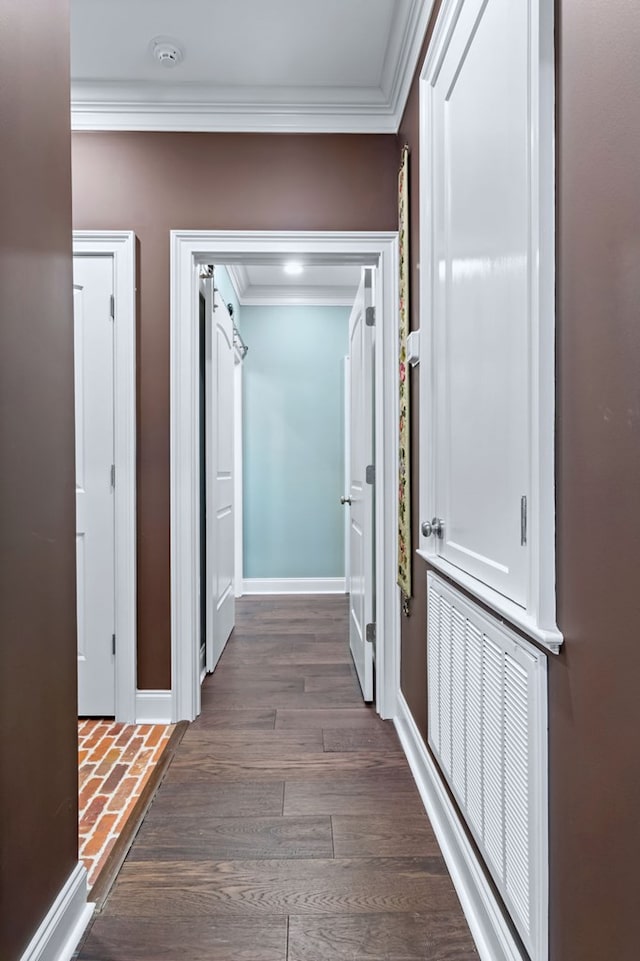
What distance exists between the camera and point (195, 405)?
2566 mm

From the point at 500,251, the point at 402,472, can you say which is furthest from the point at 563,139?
the point at 402,472

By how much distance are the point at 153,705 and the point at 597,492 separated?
88.1 inches

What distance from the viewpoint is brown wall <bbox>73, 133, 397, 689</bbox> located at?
2527mm

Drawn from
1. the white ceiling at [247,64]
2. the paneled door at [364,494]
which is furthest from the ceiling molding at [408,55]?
the paneled door at [364,494]

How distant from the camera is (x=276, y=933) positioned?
1.39 metres

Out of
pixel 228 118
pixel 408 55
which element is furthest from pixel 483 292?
pixel 228 118

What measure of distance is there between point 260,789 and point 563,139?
6.57 feet

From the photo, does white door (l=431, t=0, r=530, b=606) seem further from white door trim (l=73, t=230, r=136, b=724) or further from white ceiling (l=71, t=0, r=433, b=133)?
white door trim (l=73, t=230, r=136, b=724)

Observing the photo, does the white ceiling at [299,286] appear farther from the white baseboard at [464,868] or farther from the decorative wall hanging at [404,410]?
the white baseboard at [464,868]

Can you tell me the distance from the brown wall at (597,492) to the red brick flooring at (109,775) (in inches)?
51.1

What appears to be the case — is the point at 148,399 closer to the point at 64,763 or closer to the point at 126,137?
the point at 126,137

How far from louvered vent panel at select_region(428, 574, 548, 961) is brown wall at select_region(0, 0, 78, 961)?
0.94 meters

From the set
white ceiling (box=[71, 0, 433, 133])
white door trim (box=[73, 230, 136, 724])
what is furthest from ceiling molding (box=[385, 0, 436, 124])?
white door trim (box=[73, 230, 136, 724])

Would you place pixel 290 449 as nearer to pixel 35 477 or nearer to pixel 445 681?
pixel 445 681
